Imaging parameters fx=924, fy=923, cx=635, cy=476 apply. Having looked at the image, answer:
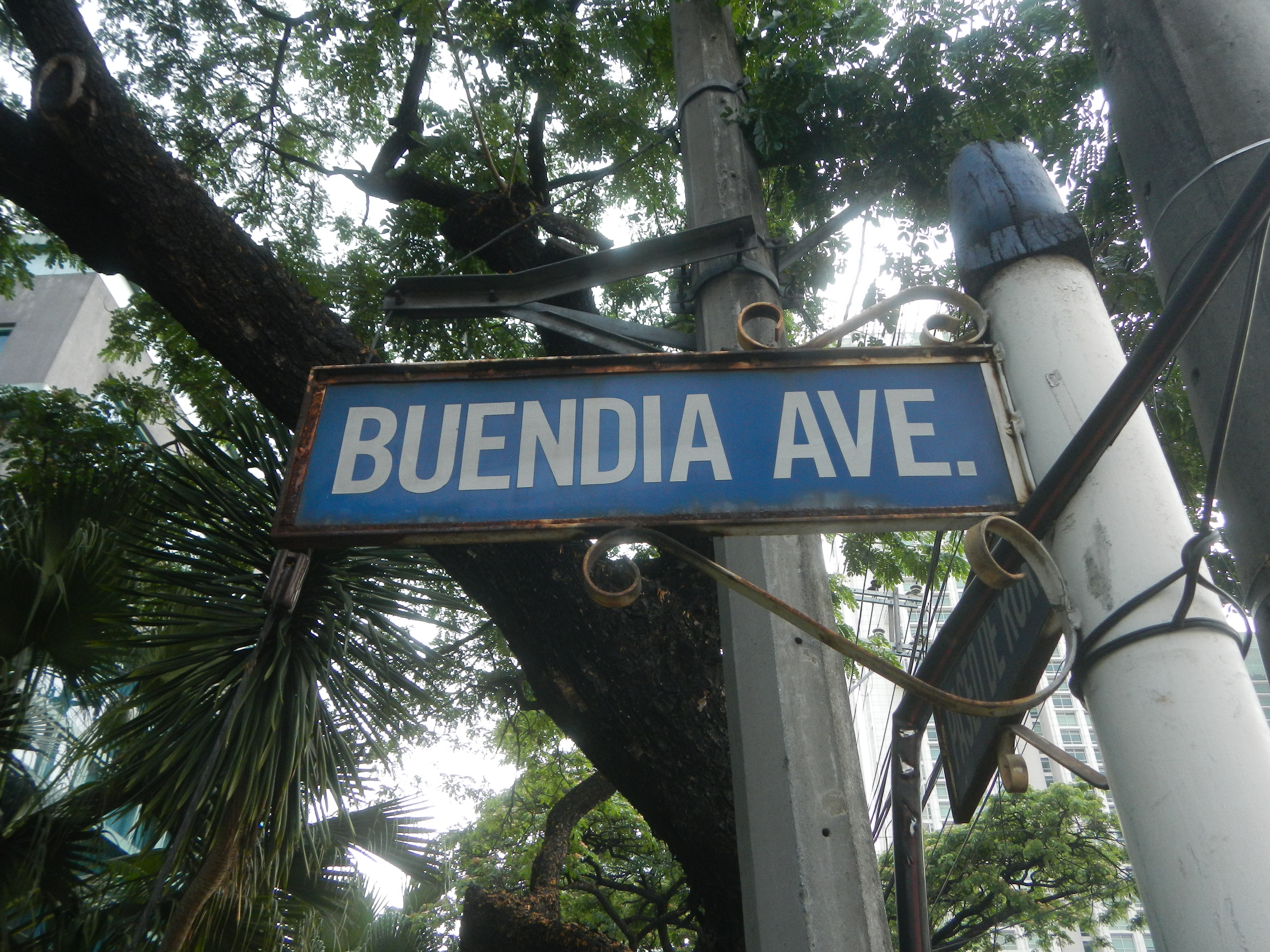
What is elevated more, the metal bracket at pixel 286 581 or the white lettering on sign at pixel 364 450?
the metal bracket at pixel 286 581

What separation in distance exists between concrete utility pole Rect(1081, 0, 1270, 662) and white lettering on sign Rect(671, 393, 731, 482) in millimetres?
719

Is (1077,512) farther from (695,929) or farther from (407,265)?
(695,929)

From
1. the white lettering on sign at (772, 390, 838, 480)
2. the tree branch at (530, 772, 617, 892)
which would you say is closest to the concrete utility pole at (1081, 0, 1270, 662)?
the white lettering on sign at (772, 390, 838, 480)

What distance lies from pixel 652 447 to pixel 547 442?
187mm

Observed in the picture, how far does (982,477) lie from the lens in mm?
1519

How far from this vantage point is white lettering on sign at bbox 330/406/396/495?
1.58 meters

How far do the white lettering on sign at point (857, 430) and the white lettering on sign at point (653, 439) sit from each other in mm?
294

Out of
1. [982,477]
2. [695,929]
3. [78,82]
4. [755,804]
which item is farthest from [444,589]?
[695,929]

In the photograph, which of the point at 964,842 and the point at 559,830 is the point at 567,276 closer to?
the point at 964,842

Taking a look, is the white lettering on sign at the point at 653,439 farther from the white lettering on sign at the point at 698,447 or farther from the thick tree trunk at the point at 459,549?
the thick tree trunk at the point at 459,549

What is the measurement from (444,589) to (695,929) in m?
6.39

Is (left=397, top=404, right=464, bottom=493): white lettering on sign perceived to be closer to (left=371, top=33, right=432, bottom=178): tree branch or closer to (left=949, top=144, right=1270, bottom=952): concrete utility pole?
(left=949, top=144, right=1270, bottom=952): concrete utility pole

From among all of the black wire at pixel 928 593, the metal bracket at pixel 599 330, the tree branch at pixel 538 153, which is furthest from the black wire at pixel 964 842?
the tree branch at pixel 538 153

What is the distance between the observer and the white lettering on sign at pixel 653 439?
5.13ft
